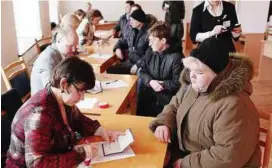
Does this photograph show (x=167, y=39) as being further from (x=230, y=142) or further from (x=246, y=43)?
(x=246, y=43)

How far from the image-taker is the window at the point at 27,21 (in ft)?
14.4

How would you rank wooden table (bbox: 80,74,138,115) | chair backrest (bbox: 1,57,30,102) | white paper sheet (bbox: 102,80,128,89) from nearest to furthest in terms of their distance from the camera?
wooden table (bbox: 80,74,138,115) → chair backrest (bbox: 1,57,30,102) → white paper sheet (bbox: 102,80,128,89)

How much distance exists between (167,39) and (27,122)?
1.59m

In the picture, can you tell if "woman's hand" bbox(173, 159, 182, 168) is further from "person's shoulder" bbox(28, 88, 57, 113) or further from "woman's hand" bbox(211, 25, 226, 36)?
"woman's hand" bbox(211, 25, 226, 36)

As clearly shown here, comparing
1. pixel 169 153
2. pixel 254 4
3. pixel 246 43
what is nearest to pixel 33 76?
pixel 169 153

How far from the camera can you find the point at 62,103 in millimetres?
1440

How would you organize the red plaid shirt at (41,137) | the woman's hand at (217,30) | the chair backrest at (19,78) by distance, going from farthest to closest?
the woman's hand at (217,30) → the chair backrest at (19,78) → the red plaid shirt at (41,137)

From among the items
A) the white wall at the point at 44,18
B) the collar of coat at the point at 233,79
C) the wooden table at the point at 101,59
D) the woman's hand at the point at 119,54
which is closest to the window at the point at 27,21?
the white wall at the point at 44,18

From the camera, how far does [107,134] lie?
1652mm

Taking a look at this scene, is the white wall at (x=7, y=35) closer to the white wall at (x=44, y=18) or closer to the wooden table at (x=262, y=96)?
the white wall at (x=44, y=18)

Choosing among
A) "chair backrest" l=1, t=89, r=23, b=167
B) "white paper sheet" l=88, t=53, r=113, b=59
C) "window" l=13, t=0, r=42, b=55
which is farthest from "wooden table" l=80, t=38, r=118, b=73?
"chair backrest" l=1, t=89, r=23, b=167

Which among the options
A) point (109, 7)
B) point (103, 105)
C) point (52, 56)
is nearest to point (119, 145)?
point (103, 105)

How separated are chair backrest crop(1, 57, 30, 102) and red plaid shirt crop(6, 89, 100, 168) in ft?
3.72

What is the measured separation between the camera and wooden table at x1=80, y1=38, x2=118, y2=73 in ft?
10.9
